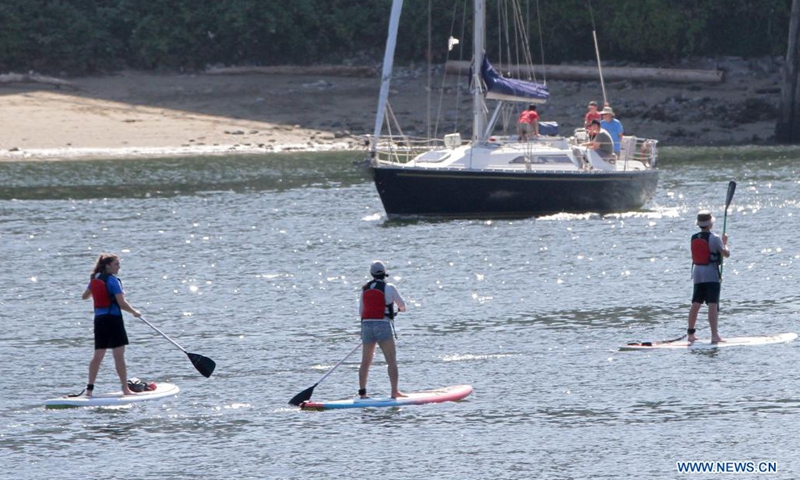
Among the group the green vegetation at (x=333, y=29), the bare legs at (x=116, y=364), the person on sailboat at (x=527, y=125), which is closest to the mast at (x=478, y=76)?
the person on sailboat at (x=527, y=125)

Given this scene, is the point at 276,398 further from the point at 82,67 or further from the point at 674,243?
the point at 82,67

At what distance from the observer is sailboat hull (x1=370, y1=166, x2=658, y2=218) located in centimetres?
3788

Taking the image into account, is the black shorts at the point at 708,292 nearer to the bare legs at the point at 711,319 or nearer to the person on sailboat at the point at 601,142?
the bare legs at the point at 711,319

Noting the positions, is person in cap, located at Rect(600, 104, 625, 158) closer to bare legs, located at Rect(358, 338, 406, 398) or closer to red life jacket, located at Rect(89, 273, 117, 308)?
bare legs, located at Rect(358, 338, 406, 398)

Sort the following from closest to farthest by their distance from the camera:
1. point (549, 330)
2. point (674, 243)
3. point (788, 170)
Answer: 1. point (549, 330)
2. point (674, 243)
3. point (788, 170)

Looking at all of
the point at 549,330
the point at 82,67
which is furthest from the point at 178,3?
the point at 549,330

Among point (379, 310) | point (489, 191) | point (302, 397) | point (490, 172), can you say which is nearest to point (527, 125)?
point (490, 172)

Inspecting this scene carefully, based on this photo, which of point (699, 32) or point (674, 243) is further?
point (699, 32)

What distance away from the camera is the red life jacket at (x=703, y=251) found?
71.1 feet

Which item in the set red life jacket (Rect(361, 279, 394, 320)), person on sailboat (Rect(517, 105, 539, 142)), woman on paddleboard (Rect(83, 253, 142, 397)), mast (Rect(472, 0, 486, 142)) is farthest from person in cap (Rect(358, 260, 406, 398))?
person on sailboat (Rect(517, 105, 539, 142))

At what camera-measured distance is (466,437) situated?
18.1m

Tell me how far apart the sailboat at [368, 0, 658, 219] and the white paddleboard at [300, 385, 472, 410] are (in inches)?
712

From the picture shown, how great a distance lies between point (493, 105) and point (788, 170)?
1283cm

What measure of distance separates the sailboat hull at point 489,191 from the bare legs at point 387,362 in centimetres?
1843
